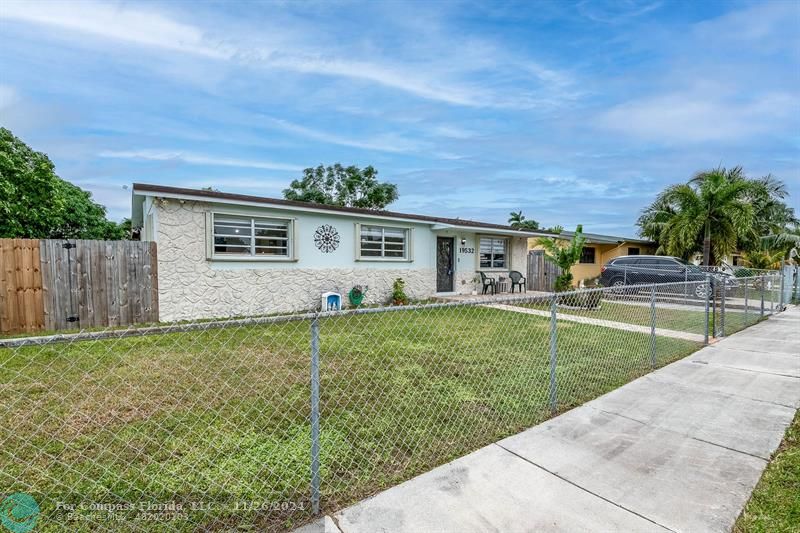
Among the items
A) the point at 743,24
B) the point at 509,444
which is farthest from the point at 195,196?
the point at 743,24

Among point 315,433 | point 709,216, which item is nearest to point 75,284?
point 315,433

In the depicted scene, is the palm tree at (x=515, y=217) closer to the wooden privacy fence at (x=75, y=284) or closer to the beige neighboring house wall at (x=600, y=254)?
the beige neighboring house wall at (x=600, y=254)

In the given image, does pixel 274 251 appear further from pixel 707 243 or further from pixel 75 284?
pixel 707 243

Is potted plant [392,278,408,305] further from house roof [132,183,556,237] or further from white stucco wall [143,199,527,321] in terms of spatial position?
house roof [132,183,556,237]

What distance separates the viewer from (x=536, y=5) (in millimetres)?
9094

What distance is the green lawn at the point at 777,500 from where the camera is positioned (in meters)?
2.22

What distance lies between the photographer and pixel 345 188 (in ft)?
116

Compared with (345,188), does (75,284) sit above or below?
below

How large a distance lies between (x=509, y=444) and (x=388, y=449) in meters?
1.04

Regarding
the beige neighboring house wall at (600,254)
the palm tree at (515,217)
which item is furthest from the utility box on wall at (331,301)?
the palm tree at (515,217)

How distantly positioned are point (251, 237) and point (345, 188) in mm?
25886

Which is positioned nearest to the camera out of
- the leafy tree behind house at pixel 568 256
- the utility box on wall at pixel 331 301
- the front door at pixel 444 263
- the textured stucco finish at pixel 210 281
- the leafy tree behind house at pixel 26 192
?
the textured stucco finish at pixel 210 281

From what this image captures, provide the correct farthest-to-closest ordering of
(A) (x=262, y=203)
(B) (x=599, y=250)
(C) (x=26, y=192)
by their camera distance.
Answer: (B) (x=599, y=250) → (C) (x=26, y=192) → (A) (x=262, y=203)

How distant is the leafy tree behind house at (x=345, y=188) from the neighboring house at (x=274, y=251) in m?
20.9
